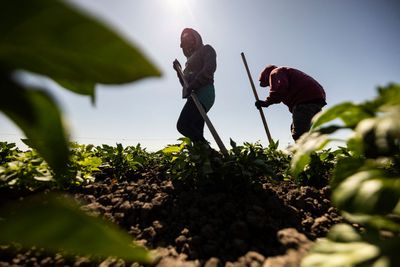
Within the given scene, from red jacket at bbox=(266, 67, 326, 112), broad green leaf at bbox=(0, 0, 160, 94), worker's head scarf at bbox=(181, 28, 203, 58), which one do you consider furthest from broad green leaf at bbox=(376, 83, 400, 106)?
worker's head scarf at bbox=(181, 28, 203, 58)

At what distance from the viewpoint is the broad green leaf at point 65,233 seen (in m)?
0.38

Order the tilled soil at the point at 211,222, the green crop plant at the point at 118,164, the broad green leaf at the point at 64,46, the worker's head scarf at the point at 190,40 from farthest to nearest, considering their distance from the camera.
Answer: the worker's head scarf at the point at 190,40, the green crop plant at the point at 118,164, the tilled soil at the point at 211,222, the broad green leaf at the point at 64,46

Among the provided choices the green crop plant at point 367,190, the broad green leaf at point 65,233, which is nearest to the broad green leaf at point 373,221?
the green crop plant at point 367,190

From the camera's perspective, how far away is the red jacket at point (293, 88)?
497cm

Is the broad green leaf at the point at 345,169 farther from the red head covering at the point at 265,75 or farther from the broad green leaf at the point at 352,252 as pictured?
the red head covering at the point at 265,75

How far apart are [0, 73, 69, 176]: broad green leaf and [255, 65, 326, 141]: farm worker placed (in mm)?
4811

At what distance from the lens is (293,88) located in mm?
5117

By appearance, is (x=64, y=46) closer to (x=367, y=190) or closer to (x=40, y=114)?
(x=40, y=114)

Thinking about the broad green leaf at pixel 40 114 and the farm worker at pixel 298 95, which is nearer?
the broad green leaf at pixel 40 114

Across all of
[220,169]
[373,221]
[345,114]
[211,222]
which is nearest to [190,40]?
[220,169]

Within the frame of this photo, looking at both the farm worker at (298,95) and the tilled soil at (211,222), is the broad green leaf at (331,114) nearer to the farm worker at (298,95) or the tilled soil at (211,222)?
the tilled soil at (211,222)

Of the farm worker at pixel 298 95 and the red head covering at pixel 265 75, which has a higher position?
the red head covering at pixel 265 75

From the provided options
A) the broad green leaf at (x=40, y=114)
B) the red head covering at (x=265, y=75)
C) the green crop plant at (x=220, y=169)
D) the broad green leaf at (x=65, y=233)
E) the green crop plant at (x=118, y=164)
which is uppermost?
the red head covering at (x=265, y=75)

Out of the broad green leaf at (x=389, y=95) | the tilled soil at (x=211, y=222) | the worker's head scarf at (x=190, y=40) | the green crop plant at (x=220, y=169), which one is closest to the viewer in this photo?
the broad green leaf at (x=389, y=95)
